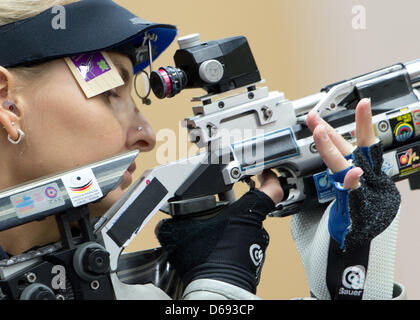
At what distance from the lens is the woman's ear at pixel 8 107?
47.5 inches

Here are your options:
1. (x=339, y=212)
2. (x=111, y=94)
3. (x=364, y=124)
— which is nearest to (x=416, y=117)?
(x=364, y=124)

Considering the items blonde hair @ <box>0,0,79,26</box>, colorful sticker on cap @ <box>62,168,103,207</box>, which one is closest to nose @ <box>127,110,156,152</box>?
colorful sticker on cap @ <box>62,168,103,207</box>

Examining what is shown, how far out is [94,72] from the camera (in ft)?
4.12

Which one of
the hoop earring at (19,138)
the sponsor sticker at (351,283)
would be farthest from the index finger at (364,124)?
the hoop earring at (19,138)

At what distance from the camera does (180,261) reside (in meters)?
1.30

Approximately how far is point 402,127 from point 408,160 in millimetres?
77

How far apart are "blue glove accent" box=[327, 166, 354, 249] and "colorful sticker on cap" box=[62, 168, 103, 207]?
43 centimetres

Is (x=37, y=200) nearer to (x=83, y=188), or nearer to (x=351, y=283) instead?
(x=83, y=188)

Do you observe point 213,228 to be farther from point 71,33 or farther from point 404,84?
point 404,84

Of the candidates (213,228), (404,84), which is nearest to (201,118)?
(213,228)

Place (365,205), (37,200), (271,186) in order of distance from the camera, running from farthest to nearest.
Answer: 1. (271,186)
2. (365,205)
3. (37,200)

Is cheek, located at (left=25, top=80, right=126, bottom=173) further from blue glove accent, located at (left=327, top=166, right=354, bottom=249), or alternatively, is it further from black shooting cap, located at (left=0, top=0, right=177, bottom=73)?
blue glove accent, located at (left=327, top=166, right=354, bottom=249)

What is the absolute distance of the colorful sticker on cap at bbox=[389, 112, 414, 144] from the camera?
1.44 m

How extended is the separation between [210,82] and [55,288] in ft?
1.57
